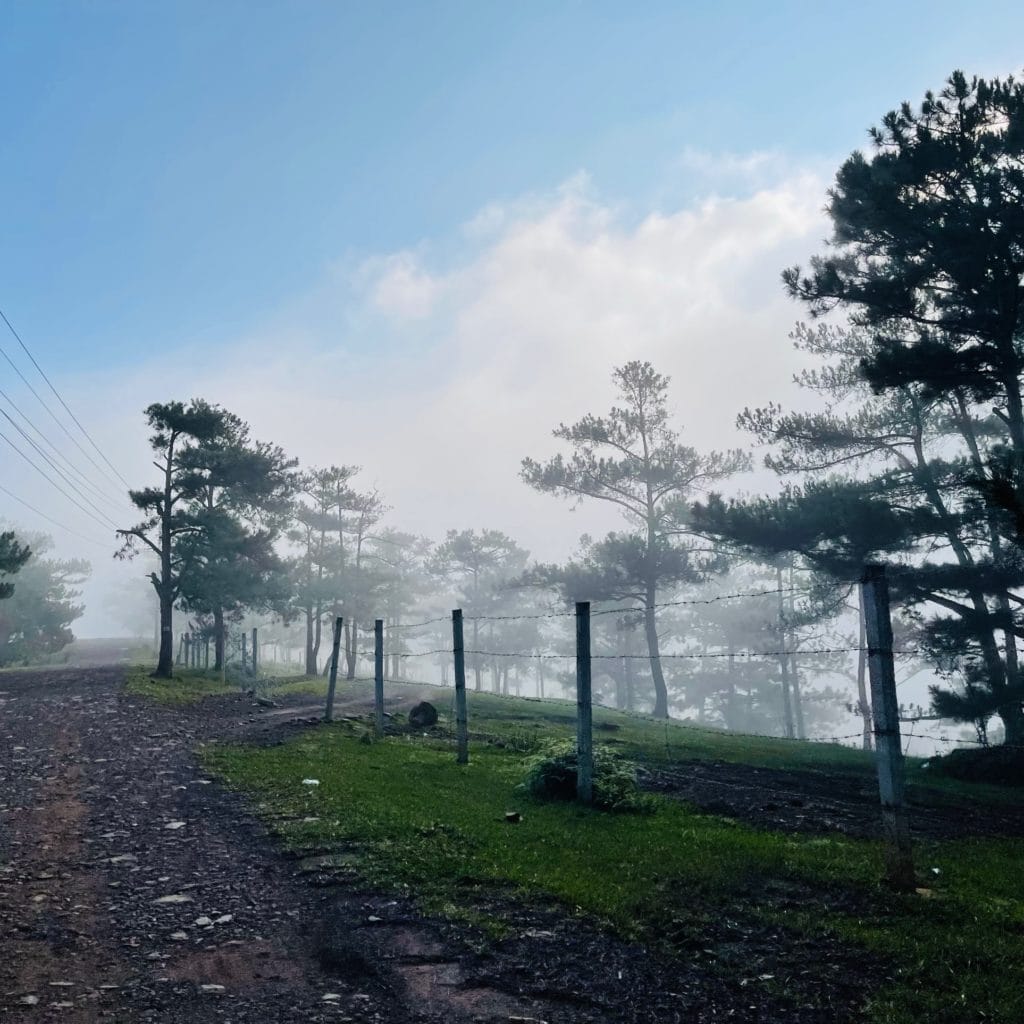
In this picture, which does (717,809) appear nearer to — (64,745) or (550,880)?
(550,880)

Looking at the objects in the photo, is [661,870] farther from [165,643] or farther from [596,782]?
[165,643]

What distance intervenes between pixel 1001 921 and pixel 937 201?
18.8m

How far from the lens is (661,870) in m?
8.12

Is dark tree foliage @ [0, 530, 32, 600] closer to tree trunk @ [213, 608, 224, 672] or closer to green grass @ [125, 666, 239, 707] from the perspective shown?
green grass @ [125, 666, 239, 707]

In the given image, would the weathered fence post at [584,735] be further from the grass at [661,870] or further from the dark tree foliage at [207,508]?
the dark tree foliage at [207,508]

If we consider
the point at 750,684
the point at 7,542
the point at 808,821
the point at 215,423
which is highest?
the point at 215,423

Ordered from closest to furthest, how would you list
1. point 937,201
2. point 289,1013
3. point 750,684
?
point 289,1013
point 937,201
point 750,684

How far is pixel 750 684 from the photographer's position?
87.2m

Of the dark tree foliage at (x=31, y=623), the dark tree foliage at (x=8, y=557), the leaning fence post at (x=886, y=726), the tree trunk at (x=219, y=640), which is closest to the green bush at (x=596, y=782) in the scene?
the leaning fence post at (x=886, y=726)

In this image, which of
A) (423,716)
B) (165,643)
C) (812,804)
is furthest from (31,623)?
(812,804)

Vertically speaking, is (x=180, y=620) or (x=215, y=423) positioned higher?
(x=215, y=423)

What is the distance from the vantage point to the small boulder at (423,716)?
2298 cm

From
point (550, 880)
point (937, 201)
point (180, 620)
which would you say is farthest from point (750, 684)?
point (180, 620)

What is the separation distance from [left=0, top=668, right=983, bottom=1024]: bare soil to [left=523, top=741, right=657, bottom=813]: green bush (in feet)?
13.6
